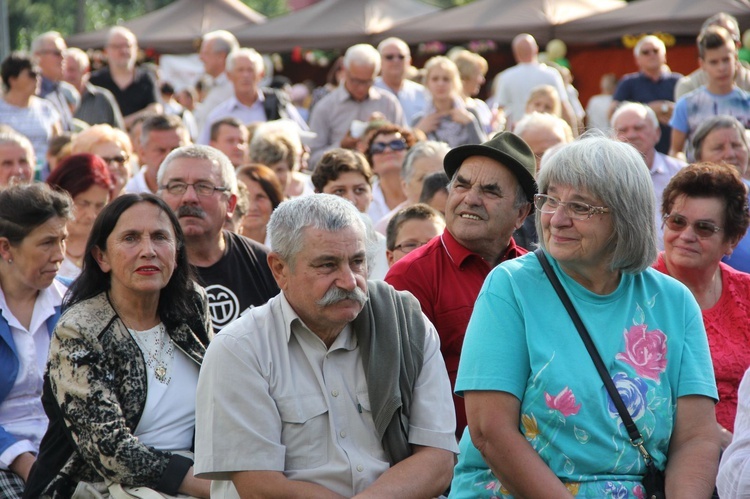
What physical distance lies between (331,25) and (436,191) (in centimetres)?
1373

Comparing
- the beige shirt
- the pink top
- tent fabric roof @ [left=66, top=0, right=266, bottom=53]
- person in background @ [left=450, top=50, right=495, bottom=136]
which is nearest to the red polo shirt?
the beige shirt

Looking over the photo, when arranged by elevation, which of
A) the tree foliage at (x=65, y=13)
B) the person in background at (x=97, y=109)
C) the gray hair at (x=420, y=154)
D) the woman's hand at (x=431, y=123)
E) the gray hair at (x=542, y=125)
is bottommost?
the tree foliage at (x=65, y=13)

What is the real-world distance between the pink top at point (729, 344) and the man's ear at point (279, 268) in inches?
70.9

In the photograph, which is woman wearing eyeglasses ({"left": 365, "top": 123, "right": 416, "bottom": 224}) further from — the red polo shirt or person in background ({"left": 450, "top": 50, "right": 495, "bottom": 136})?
person in background ({"left": 450, "top": 50, "right": 495, "bottom": 136})

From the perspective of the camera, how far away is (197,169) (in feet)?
18.5

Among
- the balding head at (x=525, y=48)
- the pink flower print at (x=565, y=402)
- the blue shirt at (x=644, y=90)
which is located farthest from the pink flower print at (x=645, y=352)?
the balding head at (x=525, y=48)

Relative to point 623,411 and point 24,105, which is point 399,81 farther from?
point 623,411

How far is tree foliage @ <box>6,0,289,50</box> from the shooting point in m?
33.7

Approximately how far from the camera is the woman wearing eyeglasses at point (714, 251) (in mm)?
4789

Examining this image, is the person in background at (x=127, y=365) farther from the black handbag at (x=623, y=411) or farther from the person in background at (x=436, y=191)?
the person in background at (x=436, y=191)

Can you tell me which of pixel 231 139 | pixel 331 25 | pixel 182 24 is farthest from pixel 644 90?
pixel 182 24

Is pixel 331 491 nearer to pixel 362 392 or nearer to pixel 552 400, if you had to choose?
pixel 362 392

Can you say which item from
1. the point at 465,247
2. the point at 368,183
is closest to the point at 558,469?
the point at 465,247

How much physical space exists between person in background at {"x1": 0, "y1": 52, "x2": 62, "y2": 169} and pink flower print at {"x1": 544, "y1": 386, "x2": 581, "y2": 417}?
8637 mm
